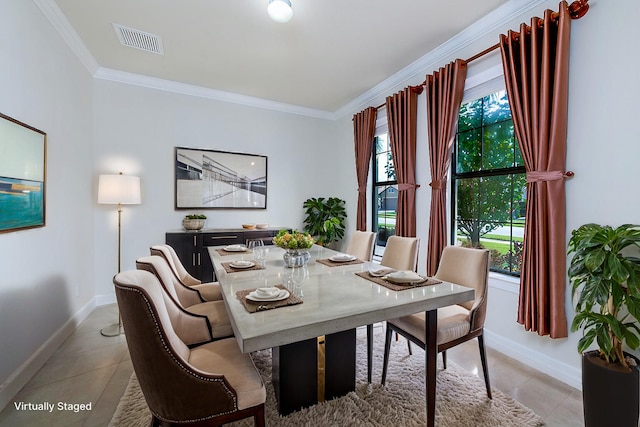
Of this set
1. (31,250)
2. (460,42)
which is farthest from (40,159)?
(460,42)

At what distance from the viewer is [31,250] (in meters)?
2.12

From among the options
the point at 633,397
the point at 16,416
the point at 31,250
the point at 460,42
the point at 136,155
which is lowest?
the point at 16,416

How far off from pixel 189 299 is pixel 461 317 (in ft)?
6.32

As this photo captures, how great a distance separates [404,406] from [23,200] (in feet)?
9.62

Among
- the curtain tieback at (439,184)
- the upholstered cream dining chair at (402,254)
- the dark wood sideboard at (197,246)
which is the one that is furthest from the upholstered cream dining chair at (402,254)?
the dark wood sideboard at (197,246)

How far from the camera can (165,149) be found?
386cm

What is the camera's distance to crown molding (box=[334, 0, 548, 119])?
2322mm

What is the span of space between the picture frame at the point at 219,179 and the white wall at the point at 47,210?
3.39 feet

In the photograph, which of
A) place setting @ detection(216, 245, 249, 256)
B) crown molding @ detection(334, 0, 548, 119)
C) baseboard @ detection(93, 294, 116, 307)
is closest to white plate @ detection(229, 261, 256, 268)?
place setting @ detection(216, 245, 249, 256)

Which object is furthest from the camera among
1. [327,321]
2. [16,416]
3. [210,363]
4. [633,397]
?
[16,416]

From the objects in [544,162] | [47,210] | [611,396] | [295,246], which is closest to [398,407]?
[611,396]

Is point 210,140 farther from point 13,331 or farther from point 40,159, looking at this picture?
point 13,331

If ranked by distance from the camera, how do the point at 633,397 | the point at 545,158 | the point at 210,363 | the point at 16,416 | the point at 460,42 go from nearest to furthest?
1. the point at 210,363
2. the point at 633,397
3. the point at 16,416
4. the point at 545,158
5. the point at 460,42

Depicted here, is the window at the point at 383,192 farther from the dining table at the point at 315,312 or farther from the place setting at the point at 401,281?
the place setting at the point at 401,281
